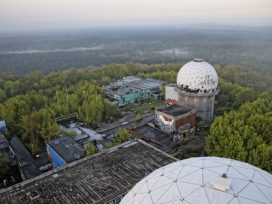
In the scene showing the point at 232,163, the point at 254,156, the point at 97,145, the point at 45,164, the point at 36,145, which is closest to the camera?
the point at 232,163

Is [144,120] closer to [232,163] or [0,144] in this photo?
[0,144]

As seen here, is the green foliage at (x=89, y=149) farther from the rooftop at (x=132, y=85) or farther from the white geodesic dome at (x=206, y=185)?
the rooftop at (x=132, y=85)

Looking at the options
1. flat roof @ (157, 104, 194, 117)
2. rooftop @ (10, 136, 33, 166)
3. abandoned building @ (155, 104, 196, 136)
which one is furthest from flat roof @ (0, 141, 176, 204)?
flat roof @ (157, 104, 194, 117)

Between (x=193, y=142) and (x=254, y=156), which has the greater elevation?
(x=254, y=156)

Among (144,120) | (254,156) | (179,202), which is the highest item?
(179,202)

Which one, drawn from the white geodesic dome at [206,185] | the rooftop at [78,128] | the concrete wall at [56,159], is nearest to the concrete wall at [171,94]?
the rooftop at [78,128]

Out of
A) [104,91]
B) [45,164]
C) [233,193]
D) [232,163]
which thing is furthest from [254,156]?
[104,91]

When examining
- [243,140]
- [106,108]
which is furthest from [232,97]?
[106,108]
